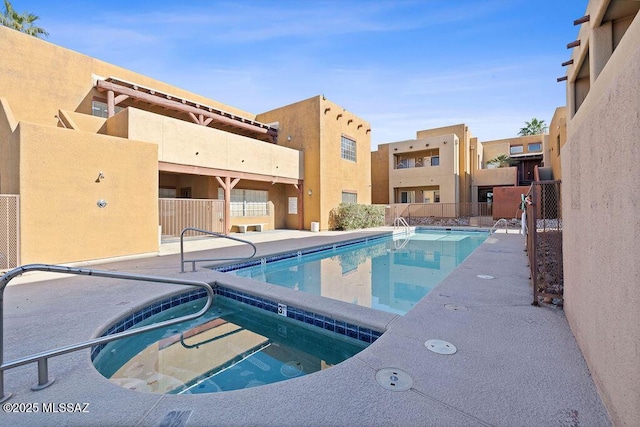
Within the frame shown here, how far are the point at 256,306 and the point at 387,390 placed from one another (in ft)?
10.6

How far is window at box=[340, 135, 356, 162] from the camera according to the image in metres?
19.4

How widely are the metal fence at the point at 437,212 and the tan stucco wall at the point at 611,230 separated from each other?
67.8 feet

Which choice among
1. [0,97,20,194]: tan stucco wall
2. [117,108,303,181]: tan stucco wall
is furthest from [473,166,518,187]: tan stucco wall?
[0,97,20,194]: tan stucco wall

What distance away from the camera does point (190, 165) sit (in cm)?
1244

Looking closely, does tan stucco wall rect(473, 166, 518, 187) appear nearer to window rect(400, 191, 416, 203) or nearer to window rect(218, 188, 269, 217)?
window rect(400, 191, 416, 203)

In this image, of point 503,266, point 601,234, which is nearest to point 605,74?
point 601,234

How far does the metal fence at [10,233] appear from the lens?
681 centimetres

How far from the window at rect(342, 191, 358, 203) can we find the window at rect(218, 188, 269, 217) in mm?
4914

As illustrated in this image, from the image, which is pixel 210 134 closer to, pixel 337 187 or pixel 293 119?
pixel 293 119

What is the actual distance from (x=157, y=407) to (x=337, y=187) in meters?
16.8

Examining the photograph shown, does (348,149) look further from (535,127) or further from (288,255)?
(535,127)

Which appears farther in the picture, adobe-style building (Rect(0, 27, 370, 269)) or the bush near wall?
the bush near wall

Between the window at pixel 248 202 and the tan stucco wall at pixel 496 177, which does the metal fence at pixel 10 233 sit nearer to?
the window at pixel 248 202

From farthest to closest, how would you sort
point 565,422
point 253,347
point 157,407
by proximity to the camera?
point 253,347
point 157,407
point 565,422
